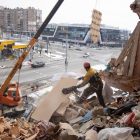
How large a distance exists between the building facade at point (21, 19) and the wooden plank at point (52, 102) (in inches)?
1895

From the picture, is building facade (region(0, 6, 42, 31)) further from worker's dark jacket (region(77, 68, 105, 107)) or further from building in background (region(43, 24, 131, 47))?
worker's dark jacket (region(77, 68, 105, 107))

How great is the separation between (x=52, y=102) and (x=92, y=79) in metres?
1.61

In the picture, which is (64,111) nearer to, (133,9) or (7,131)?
(7,131)

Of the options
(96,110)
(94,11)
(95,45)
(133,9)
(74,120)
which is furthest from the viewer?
(95,45)

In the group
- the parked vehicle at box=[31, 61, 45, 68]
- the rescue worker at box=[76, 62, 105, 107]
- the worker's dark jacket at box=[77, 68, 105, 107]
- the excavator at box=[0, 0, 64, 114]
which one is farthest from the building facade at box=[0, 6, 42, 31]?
the worker's dark jacket at box=[77, 68, 105, 107]

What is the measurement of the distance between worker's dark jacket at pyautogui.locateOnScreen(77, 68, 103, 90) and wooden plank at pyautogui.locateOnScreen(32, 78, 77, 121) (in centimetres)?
43

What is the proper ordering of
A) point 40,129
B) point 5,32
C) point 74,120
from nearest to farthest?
1. point 40,129
2. point 74,120
3. point 5,32

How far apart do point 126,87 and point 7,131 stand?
5.35m

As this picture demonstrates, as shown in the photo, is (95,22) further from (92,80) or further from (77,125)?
(77,125)

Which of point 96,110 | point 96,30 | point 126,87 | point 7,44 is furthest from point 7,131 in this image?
point 7,44

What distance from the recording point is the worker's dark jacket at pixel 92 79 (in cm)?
514

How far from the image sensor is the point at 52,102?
16.6 ft

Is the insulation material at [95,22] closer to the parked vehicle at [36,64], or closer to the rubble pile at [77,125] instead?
the rubble pile at [77,125]

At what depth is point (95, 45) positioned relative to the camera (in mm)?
56000
